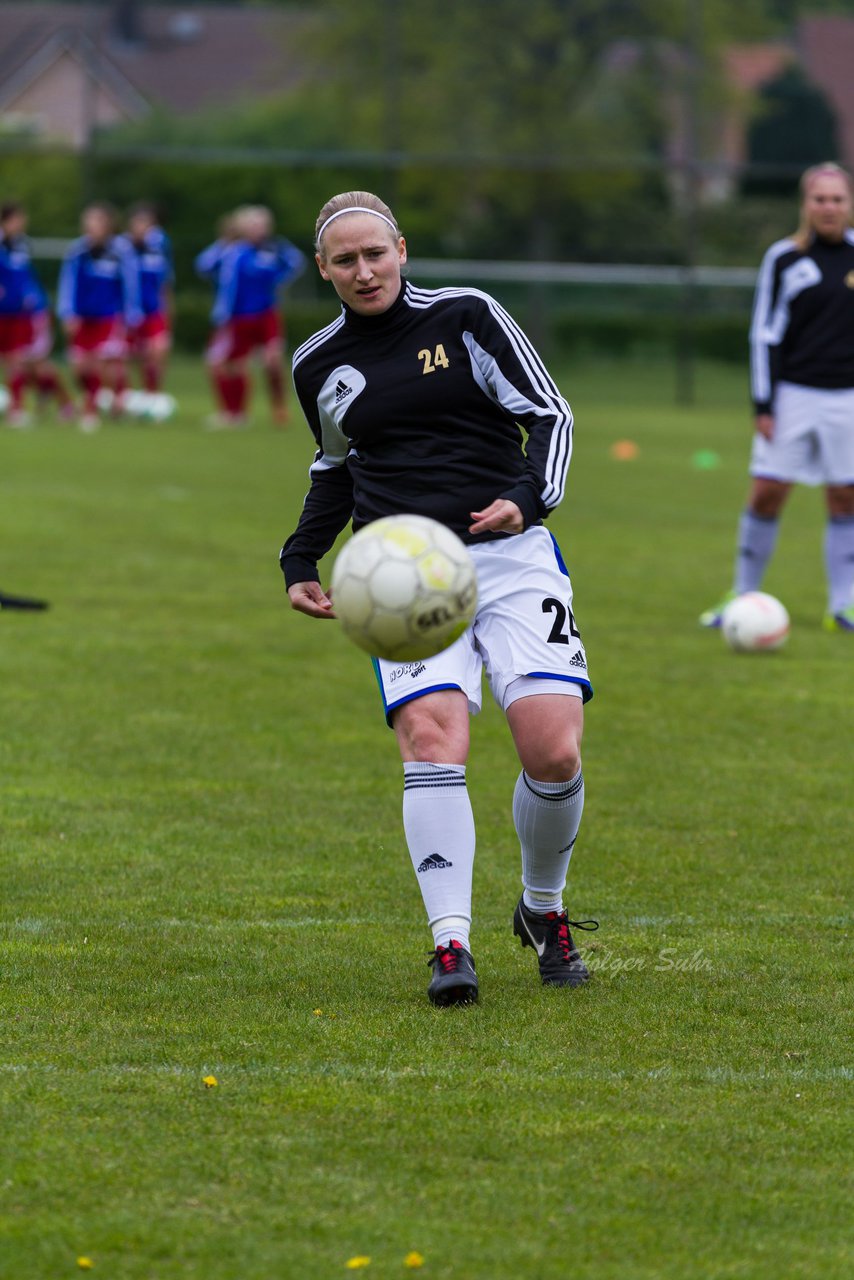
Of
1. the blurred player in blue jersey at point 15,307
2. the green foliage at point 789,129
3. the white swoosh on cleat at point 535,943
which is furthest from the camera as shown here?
the green foliage at point 789,129

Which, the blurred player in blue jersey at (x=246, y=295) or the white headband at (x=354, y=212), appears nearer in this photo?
the white headband at (x=354, y=212)

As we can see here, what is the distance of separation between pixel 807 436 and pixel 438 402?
5.74 meters

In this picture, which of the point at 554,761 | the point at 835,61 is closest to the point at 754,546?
the point at 554,761

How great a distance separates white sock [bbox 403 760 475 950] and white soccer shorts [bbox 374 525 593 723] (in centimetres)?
20

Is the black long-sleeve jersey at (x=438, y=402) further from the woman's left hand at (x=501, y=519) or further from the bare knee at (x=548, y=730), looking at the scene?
the bare knee at (x=548, y=730)

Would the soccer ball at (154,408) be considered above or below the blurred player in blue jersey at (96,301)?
below

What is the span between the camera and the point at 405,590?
4.22m

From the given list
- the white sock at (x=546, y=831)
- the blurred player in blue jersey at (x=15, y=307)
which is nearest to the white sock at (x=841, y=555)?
the white sock at (x=546, y=831)

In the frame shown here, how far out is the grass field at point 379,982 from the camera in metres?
3.31

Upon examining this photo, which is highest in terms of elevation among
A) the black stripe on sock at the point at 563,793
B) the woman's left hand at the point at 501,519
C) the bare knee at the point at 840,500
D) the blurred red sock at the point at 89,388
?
the woman's left hand at the point at 501,519

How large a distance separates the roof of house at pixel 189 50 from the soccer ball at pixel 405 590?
27981 millimetres

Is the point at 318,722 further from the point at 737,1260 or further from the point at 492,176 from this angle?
the point at 492,176

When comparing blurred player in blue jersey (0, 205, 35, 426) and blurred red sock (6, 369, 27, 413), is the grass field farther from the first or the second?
blurred red sock (6, 369, 27, 413)

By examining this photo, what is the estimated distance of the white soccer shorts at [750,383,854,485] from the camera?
10.1 meters
